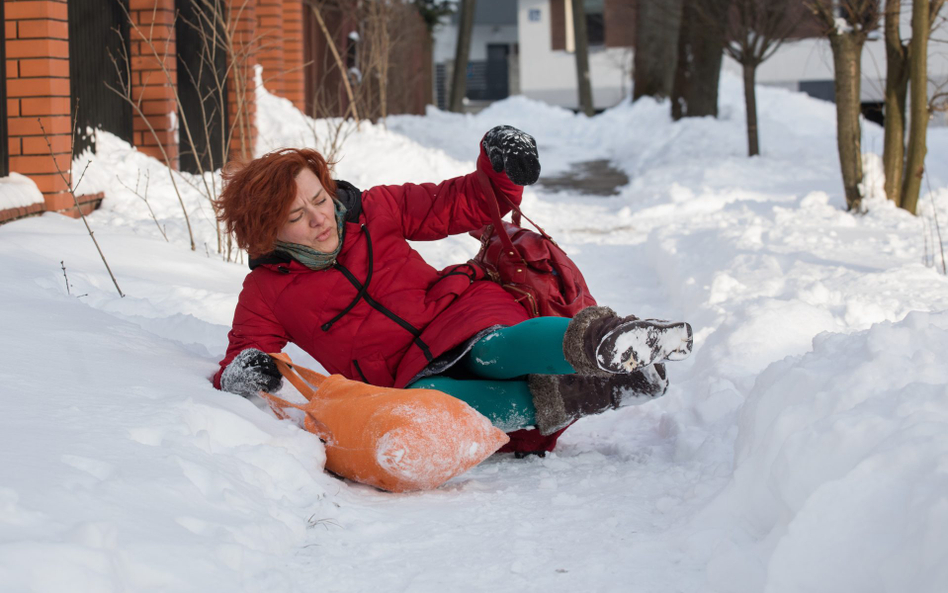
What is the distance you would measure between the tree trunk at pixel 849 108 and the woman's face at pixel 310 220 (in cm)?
600

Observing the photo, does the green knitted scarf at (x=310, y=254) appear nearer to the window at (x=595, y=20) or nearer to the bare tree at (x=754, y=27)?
the bare tree at (x=754, y=27)

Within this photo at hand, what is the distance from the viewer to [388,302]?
3.09 meters

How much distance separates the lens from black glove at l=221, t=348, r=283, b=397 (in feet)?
9.66

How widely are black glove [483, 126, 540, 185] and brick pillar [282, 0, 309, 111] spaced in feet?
31.1

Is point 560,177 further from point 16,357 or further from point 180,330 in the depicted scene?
point 16,357

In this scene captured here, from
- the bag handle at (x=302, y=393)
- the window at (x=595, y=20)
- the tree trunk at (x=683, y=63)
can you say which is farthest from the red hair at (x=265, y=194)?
the window at (x=595, y=20)

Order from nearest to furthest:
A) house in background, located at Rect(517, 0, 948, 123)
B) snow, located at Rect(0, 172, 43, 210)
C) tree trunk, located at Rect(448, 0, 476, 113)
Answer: snow, located at Rect(0, 172, 43, 210) → tree trunk, located at Rect(448, 0, 476, 113) → house in background, located at Rect(517, 0, 948, 123)

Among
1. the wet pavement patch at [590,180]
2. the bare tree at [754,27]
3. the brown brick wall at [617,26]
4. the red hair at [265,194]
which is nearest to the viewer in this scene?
the red hair at [265,194]

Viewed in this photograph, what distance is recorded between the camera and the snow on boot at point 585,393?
297 centimetres

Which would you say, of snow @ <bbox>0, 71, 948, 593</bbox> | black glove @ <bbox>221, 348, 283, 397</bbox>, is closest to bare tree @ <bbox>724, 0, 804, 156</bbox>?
snow @ <bbox>0, 71, 948, 593</bbox>

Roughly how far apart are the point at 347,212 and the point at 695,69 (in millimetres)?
13284

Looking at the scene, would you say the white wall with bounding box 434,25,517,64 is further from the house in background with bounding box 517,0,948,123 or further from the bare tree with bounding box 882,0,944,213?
the bare tree with bounding box 882,0,944,213

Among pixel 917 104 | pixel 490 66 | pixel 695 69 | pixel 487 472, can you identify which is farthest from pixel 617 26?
pixel 487 472

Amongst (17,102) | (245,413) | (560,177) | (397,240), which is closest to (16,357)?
(245,413)
